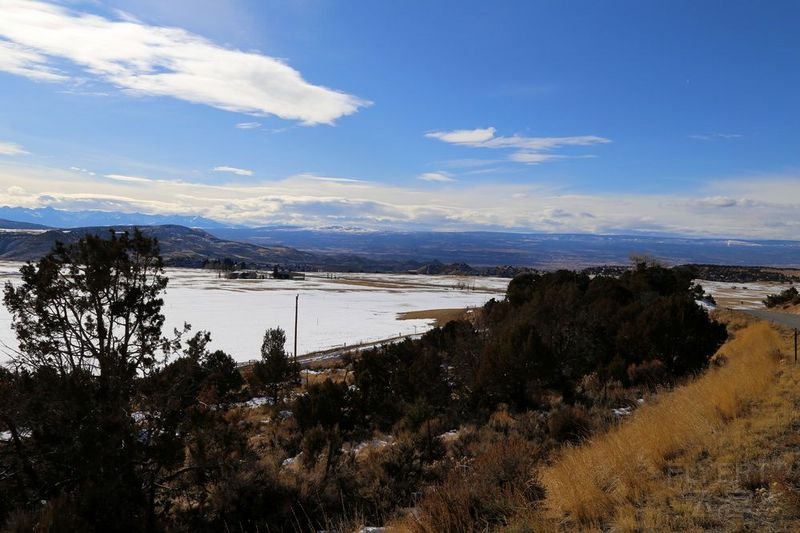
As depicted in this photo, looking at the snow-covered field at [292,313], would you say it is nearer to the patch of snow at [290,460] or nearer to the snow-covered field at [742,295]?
the patch of snow at [290,460]

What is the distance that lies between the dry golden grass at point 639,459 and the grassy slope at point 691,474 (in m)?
0.01

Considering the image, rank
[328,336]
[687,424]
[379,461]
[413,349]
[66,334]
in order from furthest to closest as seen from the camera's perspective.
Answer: [328,336]
[413,349]
[379,461]
[66,334]
[687,424]

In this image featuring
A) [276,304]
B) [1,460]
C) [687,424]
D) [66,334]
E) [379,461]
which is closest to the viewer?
[687,424]

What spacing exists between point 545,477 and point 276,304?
2965 inches

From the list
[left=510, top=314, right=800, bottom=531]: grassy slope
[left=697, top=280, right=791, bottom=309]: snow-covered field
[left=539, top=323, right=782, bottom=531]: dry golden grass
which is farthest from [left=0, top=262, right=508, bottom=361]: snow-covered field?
[left=510, top=314, right=800, bottom=531]: grassy slope

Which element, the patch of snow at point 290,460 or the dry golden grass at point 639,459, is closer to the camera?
the dry golden grass at point 639,459

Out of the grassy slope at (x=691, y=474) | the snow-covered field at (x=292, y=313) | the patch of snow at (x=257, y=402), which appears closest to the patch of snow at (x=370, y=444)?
the grassy slope at (x=691, y=474)

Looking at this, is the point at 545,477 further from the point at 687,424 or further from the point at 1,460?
the point at 1,460

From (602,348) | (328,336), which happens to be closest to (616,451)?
(602,348)

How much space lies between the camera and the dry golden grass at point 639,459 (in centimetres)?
511

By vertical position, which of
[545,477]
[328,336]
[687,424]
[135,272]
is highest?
[135,272]

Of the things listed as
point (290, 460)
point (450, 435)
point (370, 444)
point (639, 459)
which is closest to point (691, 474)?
point (639, 459)

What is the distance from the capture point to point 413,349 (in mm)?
26047

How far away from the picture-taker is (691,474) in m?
5.85
